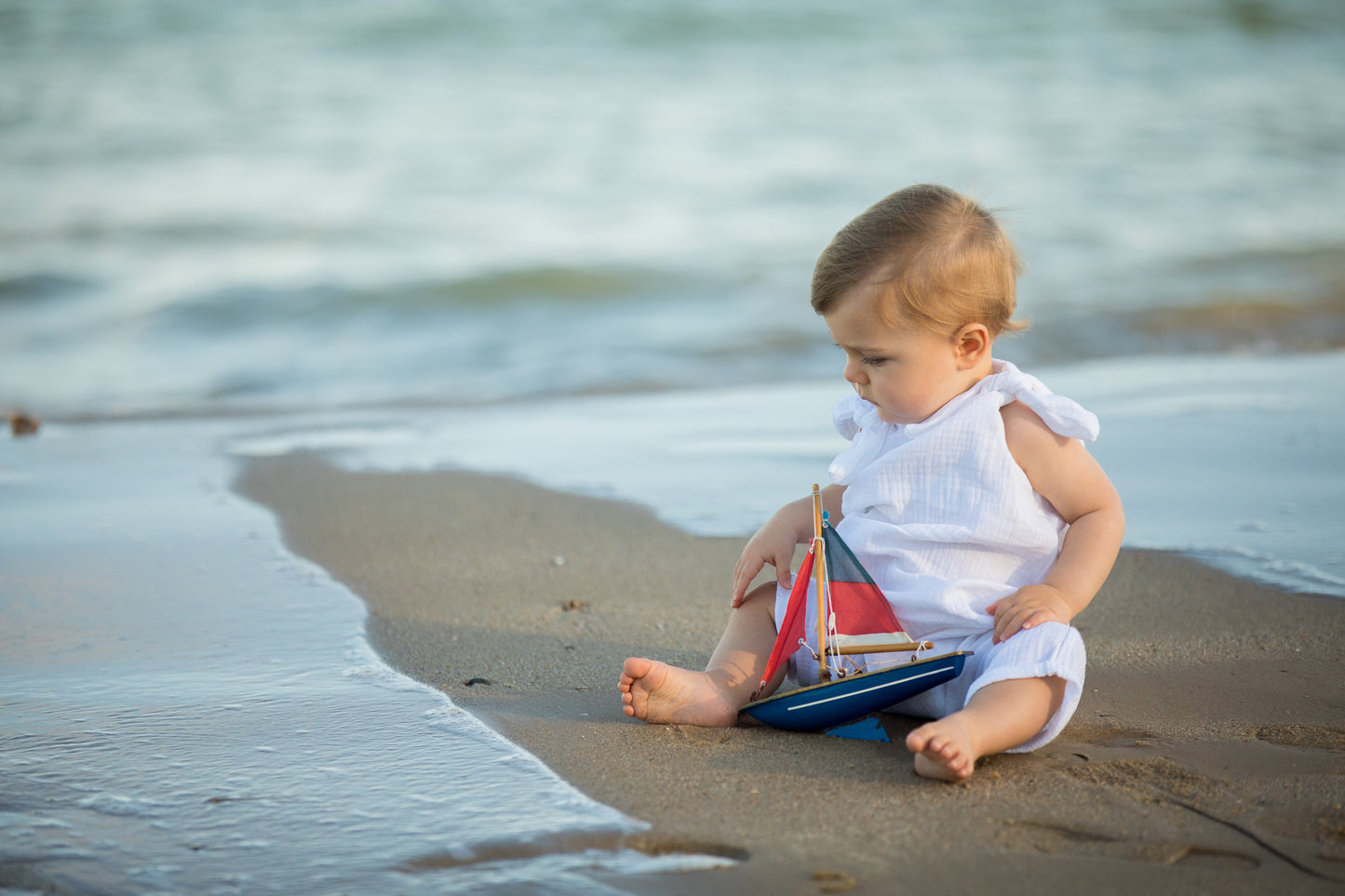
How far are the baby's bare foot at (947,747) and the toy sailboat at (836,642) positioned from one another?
0.55 feet

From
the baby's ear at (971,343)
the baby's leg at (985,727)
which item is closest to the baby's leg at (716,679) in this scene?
the baby's leg at (985,727)

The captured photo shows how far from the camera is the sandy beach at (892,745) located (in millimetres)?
1576

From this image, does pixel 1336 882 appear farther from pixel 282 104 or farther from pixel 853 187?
pixel 282 104

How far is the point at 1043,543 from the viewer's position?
2.10 m

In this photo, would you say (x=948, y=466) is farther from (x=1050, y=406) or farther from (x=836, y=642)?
(x=836, y=642)

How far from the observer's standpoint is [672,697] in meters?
2.08

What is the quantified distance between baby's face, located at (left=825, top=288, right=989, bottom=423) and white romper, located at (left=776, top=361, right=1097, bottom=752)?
0.11 feet

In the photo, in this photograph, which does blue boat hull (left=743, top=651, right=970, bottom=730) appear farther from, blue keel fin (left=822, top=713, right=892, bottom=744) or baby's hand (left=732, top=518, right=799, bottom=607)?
baby's hand (left=732, top=518, right=799, bottom=607)

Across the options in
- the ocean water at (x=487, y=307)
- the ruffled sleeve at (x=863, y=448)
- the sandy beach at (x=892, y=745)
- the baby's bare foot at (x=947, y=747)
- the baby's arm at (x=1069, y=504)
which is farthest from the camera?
the ruffled sleeve at (x=863, y=448)

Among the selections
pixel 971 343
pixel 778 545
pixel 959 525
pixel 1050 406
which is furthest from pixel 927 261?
pixel 778 545

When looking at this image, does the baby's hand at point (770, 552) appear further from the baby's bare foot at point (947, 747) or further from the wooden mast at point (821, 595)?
the baby's bare foot at point (947, 747)

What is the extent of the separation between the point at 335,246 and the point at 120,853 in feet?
28.3

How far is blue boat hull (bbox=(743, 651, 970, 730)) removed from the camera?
1.92 m

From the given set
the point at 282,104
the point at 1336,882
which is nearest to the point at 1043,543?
the point at 1336,882
